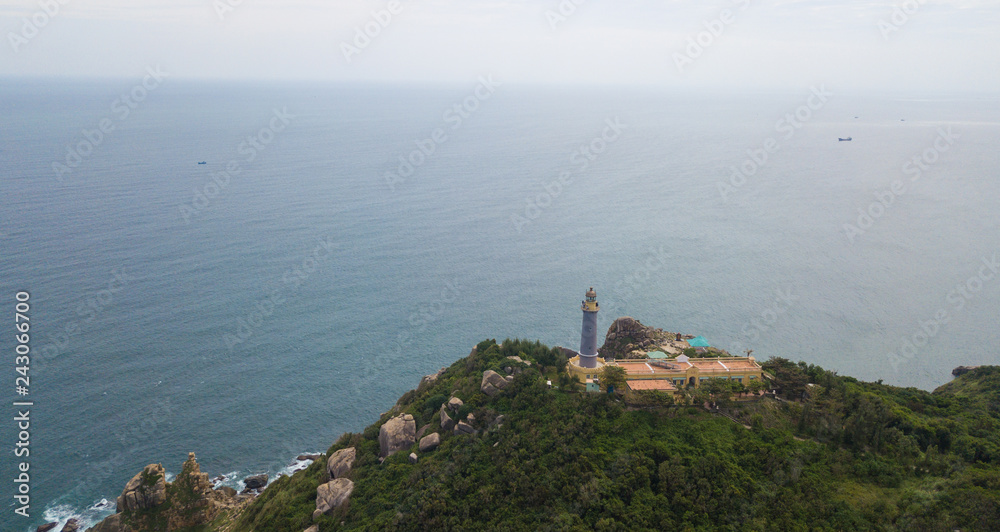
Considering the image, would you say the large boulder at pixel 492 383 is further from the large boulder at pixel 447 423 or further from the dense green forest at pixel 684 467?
the large boulder at pixel 447 423

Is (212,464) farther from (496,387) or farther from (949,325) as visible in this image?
(949,325)

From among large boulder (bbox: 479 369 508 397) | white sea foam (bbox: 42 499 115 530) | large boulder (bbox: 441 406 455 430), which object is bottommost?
white sea foam (bbox: 42 499 115 530)

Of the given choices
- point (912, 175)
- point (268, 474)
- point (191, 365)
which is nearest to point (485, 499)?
point (268, 474)

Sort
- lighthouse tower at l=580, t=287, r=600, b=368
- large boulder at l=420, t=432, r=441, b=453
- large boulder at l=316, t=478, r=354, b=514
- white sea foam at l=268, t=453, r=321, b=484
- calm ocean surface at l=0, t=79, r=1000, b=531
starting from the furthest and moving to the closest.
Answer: calm ocean surface at l=0, t=79, r=1000, b=531, white sea foam at l=268, t=453, r=321, b=484, lighthouse tower at l=580, t=287, r=600, b=368, large boulder at l=420, t=432, r=441, b=453, large boulder at l=316, t=478, r=354, b=514

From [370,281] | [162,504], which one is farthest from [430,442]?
[370,281]

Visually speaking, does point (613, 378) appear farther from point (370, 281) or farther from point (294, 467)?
point (370, 281)

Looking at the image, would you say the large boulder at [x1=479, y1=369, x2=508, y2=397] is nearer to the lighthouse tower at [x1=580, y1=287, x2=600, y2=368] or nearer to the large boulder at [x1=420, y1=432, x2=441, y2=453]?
the large boulder at [x1=420, y1=432, x2=441, y2=453]

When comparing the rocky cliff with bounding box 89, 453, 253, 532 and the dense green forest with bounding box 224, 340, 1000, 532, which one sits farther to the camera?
the rocky cliff with bounding box 89, 453, 253, 532

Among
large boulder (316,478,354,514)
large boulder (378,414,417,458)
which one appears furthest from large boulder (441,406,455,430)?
large boulder (316,478,354,514)
